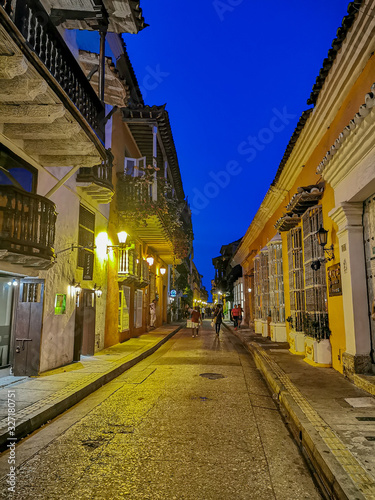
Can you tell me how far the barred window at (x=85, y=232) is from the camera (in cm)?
1114

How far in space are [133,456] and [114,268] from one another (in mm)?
10794

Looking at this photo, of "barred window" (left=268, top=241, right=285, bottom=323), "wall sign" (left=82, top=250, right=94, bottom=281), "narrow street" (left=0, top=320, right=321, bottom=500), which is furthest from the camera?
"barred window" (left=268, top=241, right=285, bottom=323)

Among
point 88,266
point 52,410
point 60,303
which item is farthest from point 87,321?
point 52,410

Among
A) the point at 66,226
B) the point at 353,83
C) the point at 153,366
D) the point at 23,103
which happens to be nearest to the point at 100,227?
the point at 66,226

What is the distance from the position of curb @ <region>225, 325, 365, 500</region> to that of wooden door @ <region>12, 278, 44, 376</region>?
5326 millimetres

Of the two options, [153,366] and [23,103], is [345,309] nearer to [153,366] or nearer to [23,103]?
[153,366]

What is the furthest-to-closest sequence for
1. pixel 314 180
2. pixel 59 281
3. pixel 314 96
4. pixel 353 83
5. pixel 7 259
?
1. pixel 314 180
2. pixel 59 281
3. pixel 314 96
4. pixel 353 83
5. pixel 7 259

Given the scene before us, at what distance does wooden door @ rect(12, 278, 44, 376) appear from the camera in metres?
8.05

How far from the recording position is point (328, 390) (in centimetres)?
650

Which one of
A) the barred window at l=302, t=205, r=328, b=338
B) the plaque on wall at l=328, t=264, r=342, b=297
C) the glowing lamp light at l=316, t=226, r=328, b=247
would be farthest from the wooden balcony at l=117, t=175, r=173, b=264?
the plaque on wall at l=328, t=264, r=342, b=297

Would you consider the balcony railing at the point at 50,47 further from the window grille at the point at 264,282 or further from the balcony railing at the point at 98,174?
the window grille at the point at 264,282

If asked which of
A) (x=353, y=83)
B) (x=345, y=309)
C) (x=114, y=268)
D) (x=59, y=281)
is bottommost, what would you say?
(x=345, y=309)

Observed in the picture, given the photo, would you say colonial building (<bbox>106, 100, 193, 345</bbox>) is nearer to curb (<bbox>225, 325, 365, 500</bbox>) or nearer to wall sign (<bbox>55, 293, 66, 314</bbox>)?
wall sign (<bbox>55, 293, 66, 314</bbox>)

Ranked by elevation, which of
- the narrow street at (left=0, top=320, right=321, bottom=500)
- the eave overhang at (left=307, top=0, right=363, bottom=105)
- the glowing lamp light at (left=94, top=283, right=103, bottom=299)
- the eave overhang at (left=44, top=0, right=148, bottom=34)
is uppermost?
the eave overhang at (left=44, top=0, right=148, bottom=34)
